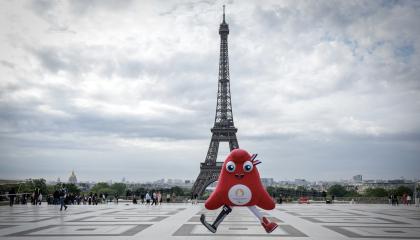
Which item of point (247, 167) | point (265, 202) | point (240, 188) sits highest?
point (247, 167)

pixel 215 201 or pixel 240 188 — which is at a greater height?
pixel 240 188

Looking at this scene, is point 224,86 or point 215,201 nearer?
point 215,201

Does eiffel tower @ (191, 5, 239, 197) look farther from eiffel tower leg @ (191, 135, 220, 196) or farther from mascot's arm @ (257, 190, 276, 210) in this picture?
mascot's arm @ (257, 190, 276, 210)

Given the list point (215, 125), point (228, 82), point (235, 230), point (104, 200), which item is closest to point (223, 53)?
point (228, 82)

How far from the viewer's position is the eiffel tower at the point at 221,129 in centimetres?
5898

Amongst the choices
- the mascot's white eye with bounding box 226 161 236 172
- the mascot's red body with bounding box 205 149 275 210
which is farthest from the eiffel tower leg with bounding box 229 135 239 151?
the mascot's white eye with bounding box 226 161 236 172

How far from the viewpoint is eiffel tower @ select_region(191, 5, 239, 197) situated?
194 ft

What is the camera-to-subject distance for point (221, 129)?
62.4 m

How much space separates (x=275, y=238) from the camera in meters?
10.3

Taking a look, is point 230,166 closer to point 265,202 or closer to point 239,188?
point 239,188

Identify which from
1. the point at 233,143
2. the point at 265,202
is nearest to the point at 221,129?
the point at 233,143

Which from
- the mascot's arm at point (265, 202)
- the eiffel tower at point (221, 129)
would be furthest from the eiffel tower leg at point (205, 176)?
the mascot's arm at point (265, 202)

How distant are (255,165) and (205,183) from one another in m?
49.7

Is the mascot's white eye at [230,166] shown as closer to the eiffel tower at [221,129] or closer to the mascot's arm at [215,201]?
the mascot's arm at [215,201]
